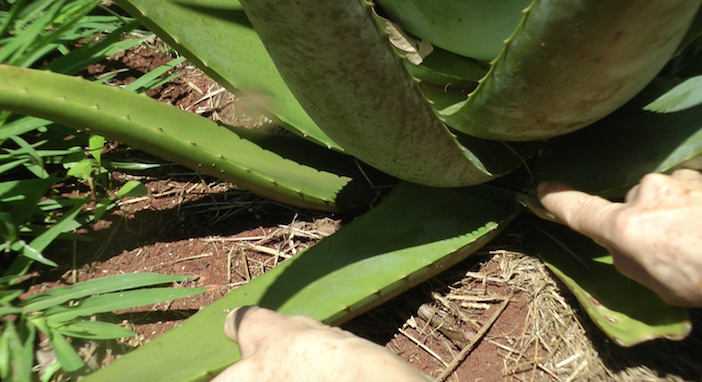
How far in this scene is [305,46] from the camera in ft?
2.14

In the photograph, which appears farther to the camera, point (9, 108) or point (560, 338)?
point (560, 338)

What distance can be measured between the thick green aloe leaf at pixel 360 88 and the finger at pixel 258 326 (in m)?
0.30

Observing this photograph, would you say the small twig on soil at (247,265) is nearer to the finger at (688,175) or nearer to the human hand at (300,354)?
the human hand at (300,354)

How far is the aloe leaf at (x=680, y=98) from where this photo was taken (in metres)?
0.93

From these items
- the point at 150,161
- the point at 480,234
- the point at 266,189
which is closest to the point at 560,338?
the point at 480,234

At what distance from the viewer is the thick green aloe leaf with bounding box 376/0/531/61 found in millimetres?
793

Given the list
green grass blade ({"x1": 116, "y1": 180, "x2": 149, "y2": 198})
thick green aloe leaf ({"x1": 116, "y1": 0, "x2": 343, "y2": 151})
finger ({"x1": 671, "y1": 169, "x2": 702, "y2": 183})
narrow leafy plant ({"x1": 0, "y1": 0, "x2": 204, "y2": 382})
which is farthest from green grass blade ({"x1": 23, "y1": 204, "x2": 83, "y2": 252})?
finger ({"x1": 671, "y1": 169, "x2": 702, "y2": 183})

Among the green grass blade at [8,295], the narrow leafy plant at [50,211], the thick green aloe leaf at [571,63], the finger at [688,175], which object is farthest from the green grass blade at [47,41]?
the finger at [688,175]

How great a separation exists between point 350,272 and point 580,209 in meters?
0.42

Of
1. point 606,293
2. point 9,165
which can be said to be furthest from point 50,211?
point 606,293

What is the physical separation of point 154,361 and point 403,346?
0.50 m

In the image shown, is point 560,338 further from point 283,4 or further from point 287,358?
point 283,4

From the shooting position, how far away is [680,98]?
3.15 feet

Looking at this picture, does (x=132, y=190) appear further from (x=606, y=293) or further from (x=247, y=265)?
(x=606, y=293)
